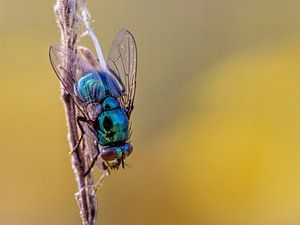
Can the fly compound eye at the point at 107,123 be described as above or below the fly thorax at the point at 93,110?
below

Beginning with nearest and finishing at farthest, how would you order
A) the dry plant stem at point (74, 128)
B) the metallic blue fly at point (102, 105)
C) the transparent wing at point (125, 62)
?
the dry plant stem at point (74, 128)
the metallic blue fly at point (102, 105)
the transparent wing at point (125, 62)

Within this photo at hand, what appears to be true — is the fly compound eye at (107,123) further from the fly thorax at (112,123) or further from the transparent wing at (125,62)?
the transparent wing at (125,62)

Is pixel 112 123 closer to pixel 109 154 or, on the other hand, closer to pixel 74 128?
pixel 109 154

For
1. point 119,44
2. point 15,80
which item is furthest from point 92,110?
point 15,80

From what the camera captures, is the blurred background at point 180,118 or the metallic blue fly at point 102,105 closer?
the metallic blue fly at point 102,105

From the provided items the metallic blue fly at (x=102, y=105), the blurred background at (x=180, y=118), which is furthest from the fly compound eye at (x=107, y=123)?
the blurred background at (x=180, y=118)

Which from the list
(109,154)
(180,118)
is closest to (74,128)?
(109,154)

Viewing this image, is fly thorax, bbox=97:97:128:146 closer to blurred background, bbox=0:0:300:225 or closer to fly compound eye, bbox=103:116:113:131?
fly compound eye, bbox=103:116:113:131

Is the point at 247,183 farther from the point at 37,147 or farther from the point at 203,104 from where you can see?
the point at 37,147
